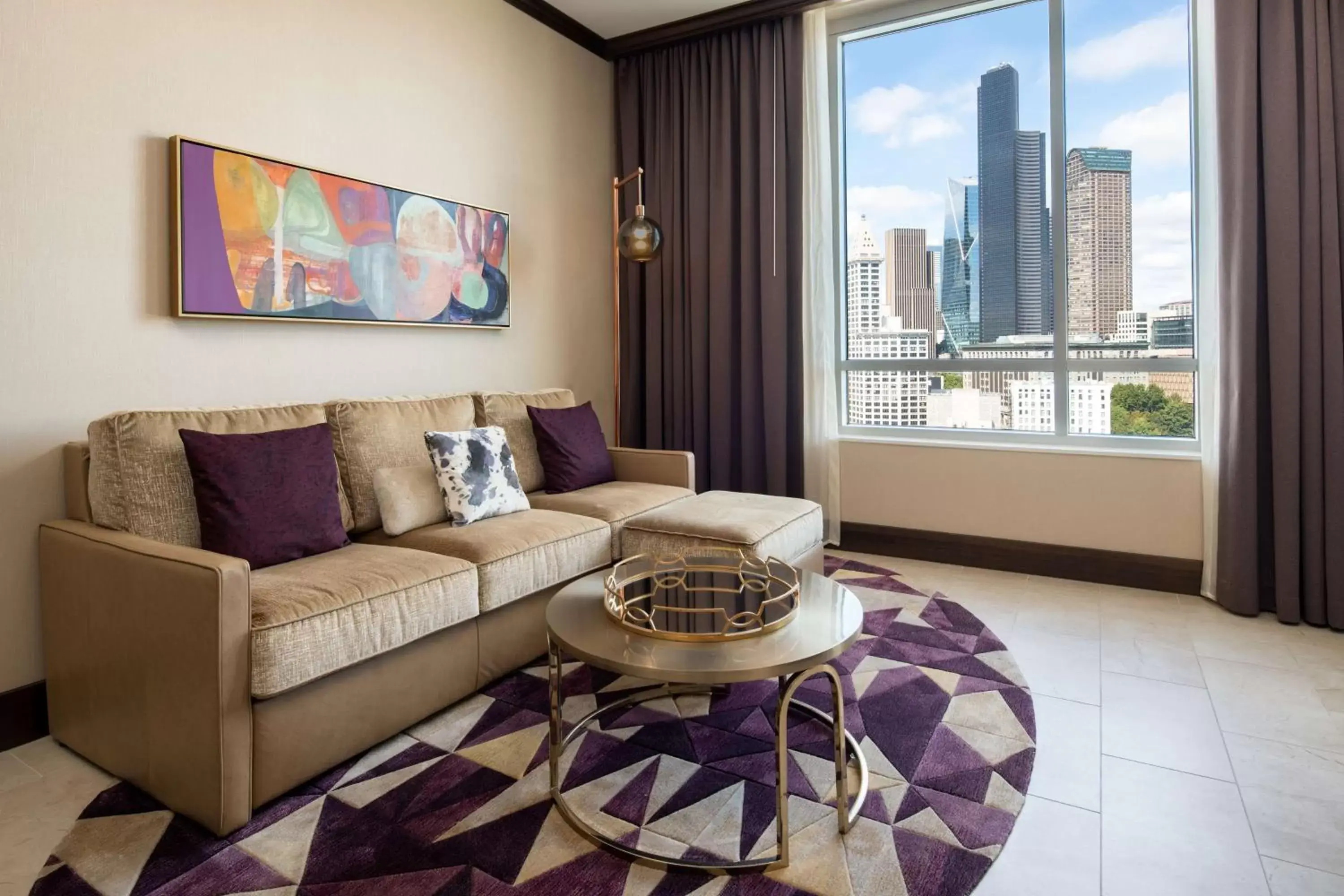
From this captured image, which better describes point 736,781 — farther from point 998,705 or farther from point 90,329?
point 90,329

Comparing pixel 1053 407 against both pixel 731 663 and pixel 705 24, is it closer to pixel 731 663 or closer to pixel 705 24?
pixel 705 24

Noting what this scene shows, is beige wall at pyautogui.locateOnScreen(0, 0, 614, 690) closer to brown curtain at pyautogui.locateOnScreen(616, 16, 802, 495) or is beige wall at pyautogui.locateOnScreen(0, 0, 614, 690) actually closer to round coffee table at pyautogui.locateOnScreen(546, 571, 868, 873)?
brown curtain at pyautogui.locateOnScreen(616, 16, 802, 495)

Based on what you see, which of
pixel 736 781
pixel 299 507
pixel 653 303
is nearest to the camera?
pixel 736 781

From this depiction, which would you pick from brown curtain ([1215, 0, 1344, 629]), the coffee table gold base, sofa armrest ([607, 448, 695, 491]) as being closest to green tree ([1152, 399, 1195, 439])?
brown curtain ([1215, 0, 1344, 629])

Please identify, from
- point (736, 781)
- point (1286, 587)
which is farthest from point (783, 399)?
point (736, 781)

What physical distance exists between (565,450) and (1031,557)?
228 centimetres

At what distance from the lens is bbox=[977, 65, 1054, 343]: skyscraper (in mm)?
3695

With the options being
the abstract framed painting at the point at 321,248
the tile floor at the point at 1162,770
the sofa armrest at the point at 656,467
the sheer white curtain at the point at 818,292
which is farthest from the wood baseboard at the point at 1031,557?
the abstract framed painting at the point at 321,248

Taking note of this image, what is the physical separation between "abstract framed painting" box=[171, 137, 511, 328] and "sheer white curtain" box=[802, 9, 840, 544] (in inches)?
63.5

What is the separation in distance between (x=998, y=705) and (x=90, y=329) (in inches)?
115

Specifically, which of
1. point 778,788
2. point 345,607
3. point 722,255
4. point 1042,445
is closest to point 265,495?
point 345,607

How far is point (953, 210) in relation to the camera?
13.0 feet

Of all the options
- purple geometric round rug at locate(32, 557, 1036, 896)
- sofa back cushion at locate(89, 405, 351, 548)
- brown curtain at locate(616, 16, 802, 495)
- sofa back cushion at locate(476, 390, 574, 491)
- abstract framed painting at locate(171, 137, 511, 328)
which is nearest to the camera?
purple geometric round rug at locate(32, 557, 1036, 896)

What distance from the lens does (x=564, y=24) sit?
414 cm
